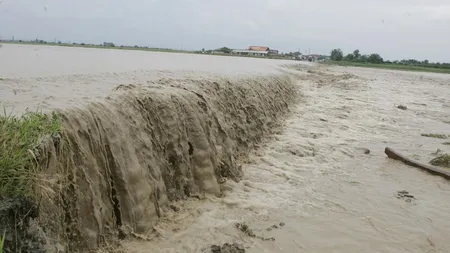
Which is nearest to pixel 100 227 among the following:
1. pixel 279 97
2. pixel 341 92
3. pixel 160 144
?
pixel 160 144

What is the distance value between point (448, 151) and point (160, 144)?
7.50 m

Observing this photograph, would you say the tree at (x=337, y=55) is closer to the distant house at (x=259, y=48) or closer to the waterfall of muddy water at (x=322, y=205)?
the distant house at (x=259, y=48)

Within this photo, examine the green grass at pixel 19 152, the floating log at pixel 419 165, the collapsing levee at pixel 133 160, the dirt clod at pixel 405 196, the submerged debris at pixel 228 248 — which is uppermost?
the green grass at pixel 19 152

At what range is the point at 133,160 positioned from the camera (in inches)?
196

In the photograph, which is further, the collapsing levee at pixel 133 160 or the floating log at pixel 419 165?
the floating log at pixel 419 165

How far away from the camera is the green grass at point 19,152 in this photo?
3031 millimetres

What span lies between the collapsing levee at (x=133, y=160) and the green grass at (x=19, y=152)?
0.18 meters

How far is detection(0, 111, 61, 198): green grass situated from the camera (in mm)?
3031

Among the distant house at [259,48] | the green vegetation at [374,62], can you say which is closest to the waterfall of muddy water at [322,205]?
the green vegetation at [374,62]

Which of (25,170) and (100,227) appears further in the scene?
(100,227)

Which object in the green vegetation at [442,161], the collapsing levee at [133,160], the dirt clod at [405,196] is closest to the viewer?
the collapsing levee at [133,160]

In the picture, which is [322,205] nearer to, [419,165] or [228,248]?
[228,248]

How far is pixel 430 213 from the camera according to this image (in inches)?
234

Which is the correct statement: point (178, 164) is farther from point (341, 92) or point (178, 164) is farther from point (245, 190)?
point (341, 92)
